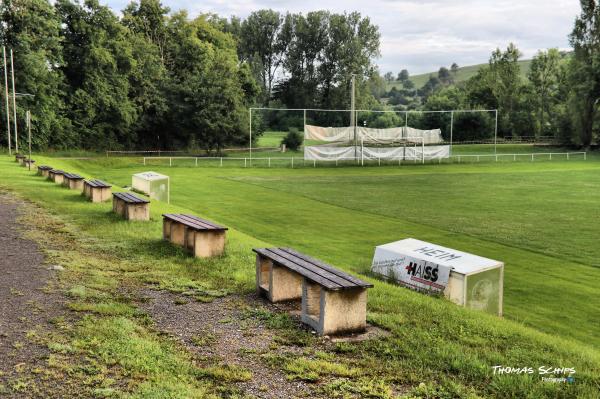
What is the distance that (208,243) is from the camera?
880 centimetres

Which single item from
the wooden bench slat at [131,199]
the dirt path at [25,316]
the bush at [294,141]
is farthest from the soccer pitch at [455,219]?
the bush at [294,141]

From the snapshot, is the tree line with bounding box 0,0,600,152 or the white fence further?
the tree line with bounding box 0,0,600,152

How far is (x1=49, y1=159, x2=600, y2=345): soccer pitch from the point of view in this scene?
31.1ft

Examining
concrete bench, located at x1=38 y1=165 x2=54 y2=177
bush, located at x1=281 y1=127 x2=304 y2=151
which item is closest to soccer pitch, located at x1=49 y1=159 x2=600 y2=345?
concrete bench, located at x1=38 y1=165 x2=54 y2=177

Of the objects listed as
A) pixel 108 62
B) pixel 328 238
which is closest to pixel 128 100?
pixel 108 62

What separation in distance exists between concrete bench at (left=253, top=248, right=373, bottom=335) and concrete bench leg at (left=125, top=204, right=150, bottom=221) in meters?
5.97

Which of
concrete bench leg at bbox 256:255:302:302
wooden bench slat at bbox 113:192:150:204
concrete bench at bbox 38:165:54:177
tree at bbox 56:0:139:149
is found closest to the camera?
concrete bench leg at bbox 256:255:302:302

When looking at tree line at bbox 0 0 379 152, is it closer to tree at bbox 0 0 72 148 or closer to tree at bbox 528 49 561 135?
tree at bbox 0 0 72 148

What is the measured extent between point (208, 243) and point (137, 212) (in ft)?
12.8

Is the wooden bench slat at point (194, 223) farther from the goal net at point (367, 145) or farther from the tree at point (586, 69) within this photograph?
the tree at point (586, 69)

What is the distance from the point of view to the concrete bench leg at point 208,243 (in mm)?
8719

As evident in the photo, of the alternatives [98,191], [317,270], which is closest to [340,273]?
[317,270]

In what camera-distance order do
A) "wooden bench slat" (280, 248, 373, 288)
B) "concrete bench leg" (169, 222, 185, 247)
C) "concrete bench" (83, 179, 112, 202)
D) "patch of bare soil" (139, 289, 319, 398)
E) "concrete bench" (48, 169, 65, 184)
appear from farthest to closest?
"concrete bench" (48, 169, 65, 184) → "concrete bench" (83, 179, 112, 202) → "concrete bench leg" (169, 222, 185, 247) → "wooden bench slat" (280, 248, 373, 288) → "patch of bare soil" (139, 289, 319, 398)

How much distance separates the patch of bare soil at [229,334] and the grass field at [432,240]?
→ 55 centimetres
